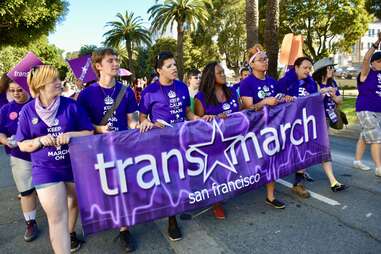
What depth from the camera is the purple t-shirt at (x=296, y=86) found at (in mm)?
4961

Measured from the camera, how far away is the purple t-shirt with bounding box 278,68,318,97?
4961 millimetres

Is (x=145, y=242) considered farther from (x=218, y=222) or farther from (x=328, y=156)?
(x=328, y=156)

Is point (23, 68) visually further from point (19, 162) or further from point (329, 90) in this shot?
point (329, 90)

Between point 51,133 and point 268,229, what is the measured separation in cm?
250

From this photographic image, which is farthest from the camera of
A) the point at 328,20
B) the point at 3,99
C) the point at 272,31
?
the point at 328,20

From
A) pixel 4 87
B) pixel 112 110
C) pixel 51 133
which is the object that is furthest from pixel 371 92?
pixel 4 87

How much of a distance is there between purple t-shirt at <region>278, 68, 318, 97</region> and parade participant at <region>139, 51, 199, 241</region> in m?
1.65

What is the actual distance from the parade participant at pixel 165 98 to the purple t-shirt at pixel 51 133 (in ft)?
3.10

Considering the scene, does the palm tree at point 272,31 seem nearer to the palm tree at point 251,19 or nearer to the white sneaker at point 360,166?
the palm tree at point 251,19

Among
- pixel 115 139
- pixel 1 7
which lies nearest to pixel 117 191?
pixel 115 139

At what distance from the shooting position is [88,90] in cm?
375

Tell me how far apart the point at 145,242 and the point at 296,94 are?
2.81m

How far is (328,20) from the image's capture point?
96.5 ft

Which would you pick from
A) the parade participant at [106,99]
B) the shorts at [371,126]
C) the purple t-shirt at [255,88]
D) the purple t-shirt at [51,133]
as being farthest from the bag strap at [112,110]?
the shorts at [371,126]
